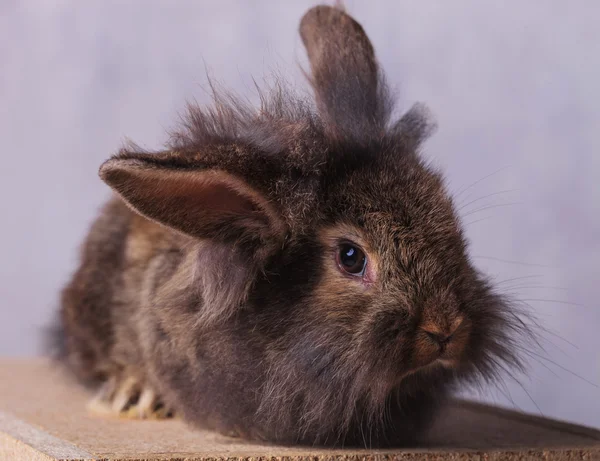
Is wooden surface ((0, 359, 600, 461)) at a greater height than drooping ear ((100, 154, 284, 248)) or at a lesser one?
lesser

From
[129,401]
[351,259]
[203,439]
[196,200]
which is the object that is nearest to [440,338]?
[351,259]

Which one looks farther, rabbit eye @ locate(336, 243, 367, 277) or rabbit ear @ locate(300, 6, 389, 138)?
rabbit ear @ locate(300, 6, 389, 138)

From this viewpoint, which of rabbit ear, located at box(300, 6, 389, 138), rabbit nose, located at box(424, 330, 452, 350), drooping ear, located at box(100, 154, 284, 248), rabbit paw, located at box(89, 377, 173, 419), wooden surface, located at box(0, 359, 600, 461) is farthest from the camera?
rabbit paw, located at box(89, 377, 173, 419)

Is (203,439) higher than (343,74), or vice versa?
(343,74)

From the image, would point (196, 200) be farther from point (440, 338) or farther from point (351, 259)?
point (440, 338)

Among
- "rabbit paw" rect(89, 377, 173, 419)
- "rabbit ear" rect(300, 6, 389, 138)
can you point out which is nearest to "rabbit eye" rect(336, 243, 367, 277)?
"rabbit ear" rect(300, 6, 389, 138)

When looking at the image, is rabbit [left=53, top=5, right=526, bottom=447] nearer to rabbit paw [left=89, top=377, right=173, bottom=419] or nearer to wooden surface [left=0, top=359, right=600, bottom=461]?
wooden surface [left=0, top=359, right=600, bottom=461]

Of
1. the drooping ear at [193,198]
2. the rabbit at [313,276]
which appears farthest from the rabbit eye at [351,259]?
the drooping ear at [193,198]
